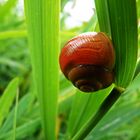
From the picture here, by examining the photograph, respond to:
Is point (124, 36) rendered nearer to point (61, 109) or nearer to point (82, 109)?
point (82, 109)

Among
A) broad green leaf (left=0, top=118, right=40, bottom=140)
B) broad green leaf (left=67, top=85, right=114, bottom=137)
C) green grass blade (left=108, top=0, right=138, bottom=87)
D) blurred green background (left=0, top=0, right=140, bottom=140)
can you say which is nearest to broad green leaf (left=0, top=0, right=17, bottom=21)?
blurred green background (left=0, top=0, right=140, bottom=140)

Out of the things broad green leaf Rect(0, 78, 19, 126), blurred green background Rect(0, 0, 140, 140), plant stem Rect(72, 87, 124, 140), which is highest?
plant stem Rect(72, 87, 124, 140)

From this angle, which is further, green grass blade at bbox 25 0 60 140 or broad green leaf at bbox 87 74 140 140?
broad green leaf at bbox 87 74 140 140

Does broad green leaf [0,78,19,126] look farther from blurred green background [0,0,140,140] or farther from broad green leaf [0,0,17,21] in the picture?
broad green leaf [0,0,17,21]

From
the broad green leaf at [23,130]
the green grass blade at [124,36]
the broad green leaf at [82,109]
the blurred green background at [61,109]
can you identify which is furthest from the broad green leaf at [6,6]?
the green grass blade at [124,36]

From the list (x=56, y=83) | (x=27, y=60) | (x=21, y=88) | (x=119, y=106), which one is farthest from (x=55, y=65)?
(x=27, y=60)

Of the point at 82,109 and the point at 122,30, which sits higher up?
the point at 122,30

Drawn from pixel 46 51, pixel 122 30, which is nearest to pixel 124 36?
pixel 122 30

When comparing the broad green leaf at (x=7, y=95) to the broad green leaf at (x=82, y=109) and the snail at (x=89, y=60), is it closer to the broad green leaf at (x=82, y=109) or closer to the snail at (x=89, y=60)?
the broad green leaf at (x=82, y=109)
